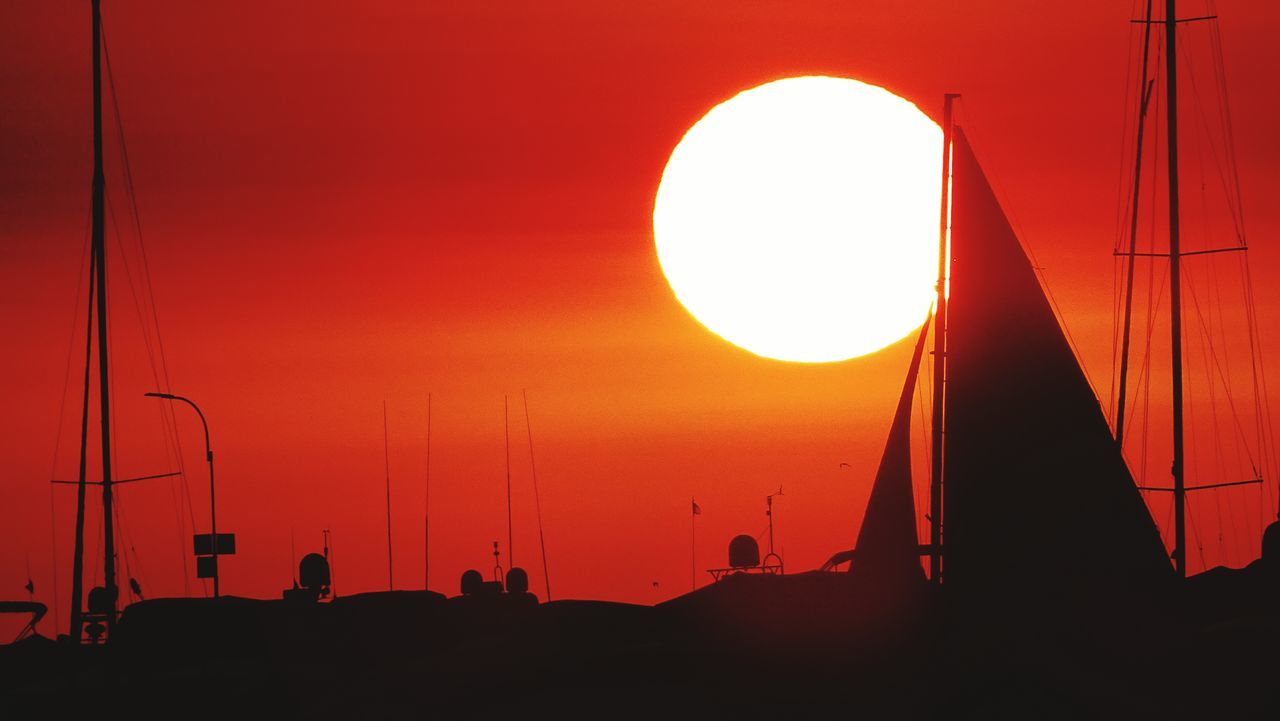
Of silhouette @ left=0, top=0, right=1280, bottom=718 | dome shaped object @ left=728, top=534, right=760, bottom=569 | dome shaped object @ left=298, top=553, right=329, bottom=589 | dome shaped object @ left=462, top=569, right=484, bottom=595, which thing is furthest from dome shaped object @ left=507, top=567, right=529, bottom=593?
silhouette @ left=0, top=0, right=1280, bottom=718

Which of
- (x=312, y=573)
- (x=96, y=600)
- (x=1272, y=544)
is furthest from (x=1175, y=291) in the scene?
(x=96, y=600)

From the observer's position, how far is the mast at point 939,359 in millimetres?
37031

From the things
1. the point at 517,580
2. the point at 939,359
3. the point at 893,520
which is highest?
the point at 939,359

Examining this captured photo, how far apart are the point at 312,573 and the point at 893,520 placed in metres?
27.9

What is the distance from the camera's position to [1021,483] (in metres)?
37.2

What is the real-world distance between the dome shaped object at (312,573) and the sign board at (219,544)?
2.93 metres

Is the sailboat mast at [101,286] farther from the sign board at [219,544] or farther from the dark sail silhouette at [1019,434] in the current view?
the dark sail silhouette at [1019,434]

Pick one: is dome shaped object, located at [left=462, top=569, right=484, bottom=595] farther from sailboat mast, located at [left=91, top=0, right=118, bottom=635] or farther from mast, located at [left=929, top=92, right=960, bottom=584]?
mast, located at [left=929, top=92, right=960, bottom=584]

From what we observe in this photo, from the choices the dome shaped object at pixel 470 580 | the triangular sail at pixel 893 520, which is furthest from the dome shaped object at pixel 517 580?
the triangular sail at pixel 893 520

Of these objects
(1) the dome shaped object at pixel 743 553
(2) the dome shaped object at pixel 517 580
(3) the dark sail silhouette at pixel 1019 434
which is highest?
(3) the dark sail silhouette at pixel 1019 434

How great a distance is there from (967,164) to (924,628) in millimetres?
9515

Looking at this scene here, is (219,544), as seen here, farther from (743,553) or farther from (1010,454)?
(1010,454)

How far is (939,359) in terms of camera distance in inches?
1492

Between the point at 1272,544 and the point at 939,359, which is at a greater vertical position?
the point at 939,359
